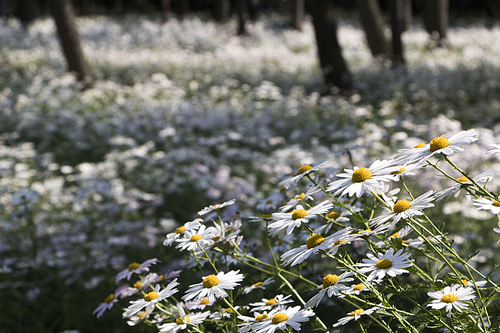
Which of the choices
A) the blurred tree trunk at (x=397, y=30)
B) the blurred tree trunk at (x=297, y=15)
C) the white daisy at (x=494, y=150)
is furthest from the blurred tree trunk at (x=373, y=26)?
the white daisy at (x=494, y=150)

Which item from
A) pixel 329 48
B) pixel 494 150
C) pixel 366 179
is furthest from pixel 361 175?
pixel 329 48

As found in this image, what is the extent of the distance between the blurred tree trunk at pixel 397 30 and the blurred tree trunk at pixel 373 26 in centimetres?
26

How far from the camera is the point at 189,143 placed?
5.96 metres

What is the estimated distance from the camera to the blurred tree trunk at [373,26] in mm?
10109

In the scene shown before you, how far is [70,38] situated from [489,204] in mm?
9864

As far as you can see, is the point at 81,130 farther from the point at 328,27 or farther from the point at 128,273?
the point at 128,273

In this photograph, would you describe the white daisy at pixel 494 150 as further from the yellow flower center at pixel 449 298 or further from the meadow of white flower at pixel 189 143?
the yellow flower center at pixel 449 298

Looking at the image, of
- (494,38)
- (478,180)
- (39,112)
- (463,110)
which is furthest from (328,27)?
(494,38)

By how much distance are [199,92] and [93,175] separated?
199 inches

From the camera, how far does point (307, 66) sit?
36.4 ft

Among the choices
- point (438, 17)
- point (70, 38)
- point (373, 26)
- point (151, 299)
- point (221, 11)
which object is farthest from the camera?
point (221, 11)

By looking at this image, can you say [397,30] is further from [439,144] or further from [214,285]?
[214,285]

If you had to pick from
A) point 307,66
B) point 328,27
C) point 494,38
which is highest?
point 328,27

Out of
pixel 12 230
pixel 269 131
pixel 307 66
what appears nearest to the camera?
pixel 12 230
